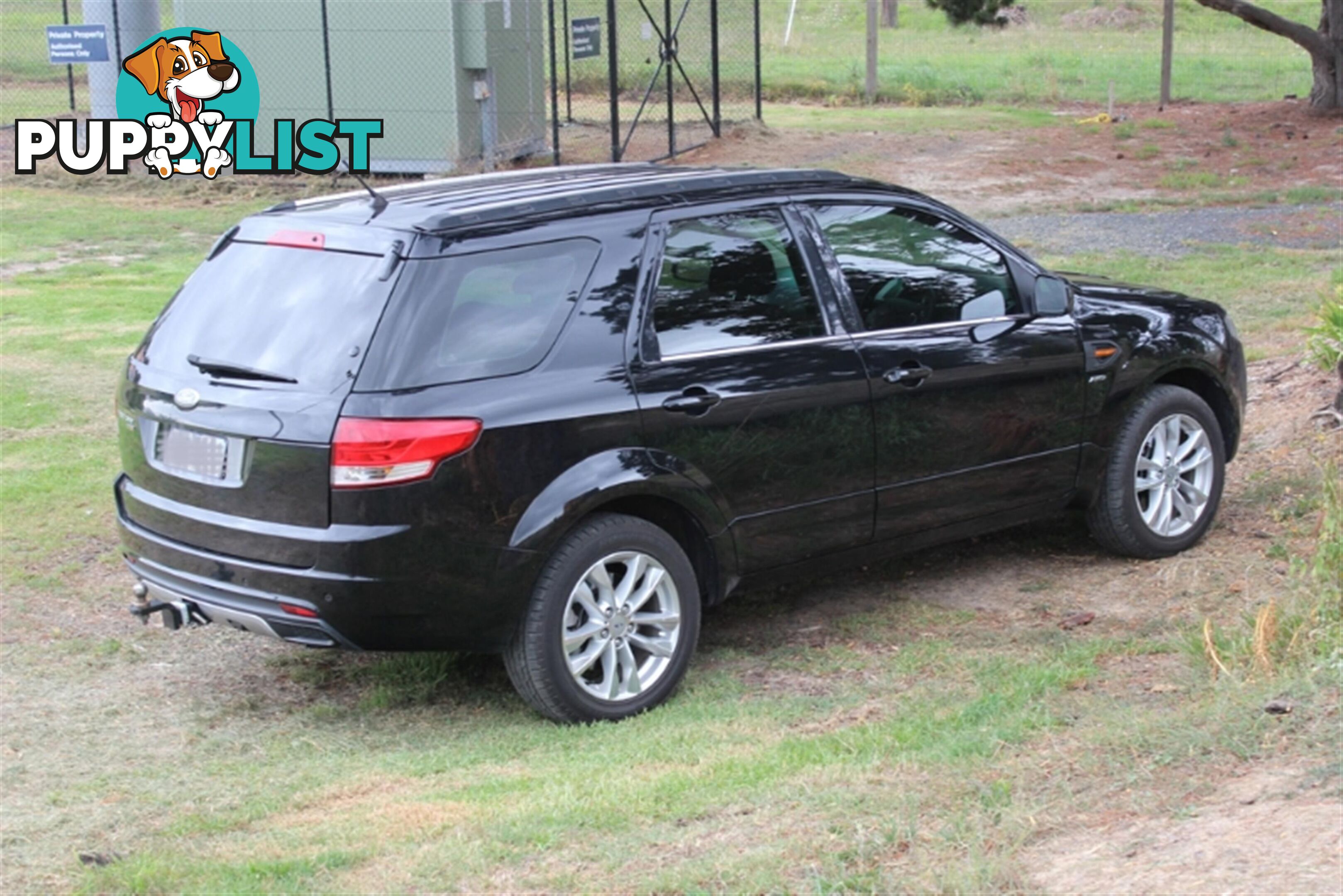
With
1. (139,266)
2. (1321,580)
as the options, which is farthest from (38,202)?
(1321,580)

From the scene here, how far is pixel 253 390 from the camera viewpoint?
5.12m

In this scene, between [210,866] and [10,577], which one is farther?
[10,577]

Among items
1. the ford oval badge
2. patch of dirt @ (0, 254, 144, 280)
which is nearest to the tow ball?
the ford oval badge

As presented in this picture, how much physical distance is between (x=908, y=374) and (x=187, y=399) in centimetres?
261

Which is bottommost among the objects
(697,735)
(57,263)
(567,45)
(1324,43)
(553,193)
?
(697,735)

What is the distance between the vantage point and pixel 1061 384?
21.5 feet

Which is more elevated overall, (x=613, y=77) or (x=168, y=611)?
(x=613, y=77)

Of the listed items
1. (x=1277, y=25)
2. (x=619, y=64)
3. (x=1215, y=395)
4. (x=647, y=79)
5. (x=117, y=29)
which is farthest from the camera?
(x=647, y=79)

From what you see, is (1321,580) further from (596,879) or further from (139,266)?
(139,266)

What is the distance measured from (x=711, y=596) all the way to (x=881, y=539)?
0.79m

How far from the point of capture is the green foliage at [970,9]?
2561 centimetres

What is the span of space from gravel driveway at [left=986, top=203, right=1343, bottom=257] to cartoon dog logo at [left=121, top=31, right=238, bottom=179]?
981cm

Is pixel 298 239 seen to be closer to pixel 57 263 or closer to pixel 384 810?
pixel 384 810

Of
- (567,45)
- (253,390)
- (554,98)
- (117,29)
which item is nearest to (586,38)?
(567,45)
